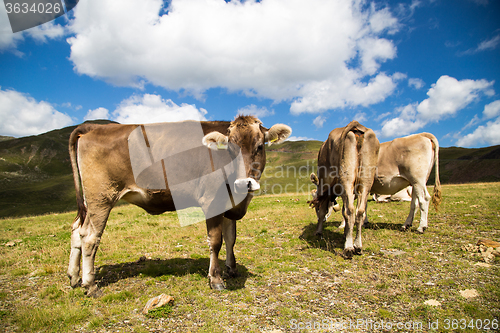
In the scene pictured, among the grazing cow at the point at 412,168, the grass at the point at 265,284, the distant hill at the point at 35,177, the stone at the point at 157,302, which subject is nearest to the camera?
the grass at the point at 265,284

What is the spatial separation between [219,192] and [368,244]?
623 cm

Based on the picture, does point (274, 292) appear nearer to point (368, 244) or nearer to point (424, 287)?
point (424, 287)

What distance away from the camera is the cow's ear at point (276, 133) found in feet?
18.9

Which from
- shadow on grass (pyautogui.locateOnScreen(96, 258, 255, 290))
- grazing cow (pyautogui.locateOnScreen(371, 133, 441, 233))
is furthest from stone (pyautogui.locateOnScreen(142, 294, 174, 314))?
grazing cow (pyautogui.locateOnScreen(371, 133, 441, 233))

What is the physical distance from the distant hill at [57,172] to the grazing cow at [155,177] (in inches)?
1515

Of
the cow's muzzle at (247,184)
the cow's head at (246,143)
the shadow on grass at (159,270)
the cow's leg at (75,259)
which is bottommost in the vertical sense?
the shadow on grass at (159,270)

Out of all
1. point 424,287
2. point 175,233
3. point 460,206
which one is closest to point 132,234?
point 175,233

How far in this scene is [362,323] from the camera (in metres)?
4.49

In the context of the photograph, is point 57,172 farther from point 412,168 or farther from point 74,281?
point 412,168

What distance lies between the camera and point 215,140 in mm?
5219

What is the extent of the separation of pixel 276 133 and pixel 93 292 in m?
5.73

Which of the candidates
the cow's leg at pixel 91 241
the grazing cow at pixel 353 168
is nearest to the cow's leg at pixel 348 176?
the grazing cow at pixel 353 168

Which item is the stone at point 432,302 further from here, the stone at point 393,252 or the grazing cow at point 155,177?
the grazing cow at point 155,177

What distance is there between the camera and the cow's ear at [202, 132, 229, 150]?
5168mm
